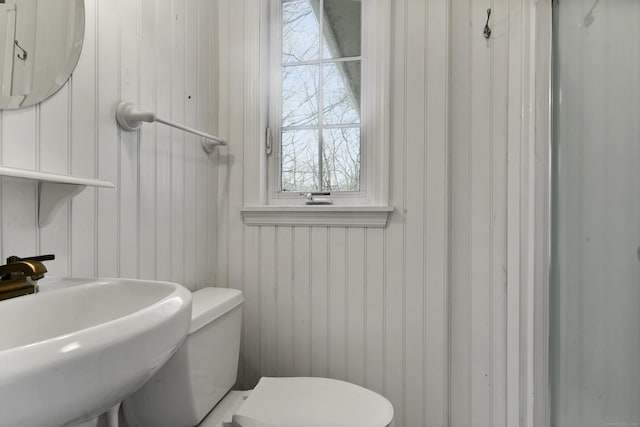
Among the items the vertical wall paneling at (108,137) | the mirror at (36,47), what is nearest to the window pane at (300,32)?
the vertical wall paneling at (108,137)

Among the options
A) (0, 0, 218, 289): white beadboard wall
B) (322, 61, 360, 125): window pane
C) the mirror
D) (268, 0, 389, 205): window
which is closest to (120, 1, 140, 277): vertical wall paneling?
(0, 0, 218, 289): white beadboard wall

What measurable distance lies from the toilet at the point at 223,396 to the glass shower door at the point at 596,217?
48 cm

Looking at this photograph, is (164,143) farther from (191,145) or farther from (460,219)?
(460,219)

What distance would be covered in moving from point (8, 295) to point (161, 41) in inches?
33.6

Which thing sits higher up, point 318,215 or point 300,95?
point 300,95

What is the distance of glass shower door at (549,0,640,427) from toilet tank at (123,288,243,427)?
37.1 inches

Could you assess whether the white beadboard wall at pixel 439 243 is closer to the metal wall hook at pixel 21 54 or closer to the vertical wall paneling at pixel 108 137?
the vertical wall paneling at pixel 108 137

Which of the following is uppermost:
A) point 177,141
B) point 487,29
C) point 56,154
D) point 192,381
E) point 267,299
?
point 487,29

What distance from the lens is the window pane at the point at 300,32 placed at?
145 cm

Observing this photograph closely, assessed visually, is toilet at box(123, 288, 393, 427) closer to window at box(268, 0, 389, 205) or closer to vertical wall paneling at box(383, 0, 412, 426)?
vertical wall paneling at box(383, 0, 412, 426)

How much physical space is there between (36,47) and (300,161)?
886 mm

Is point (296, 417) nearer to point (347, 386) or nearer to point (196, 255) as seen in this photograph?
point (347, 386)

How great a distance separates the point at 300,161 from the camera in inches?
57.9

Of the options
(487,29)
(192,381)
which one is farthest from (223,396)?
(487,29)
